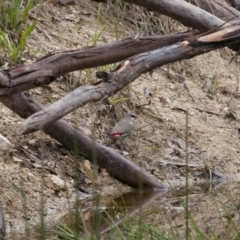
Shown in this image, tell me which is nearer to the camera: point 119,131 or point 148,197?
point 148,197

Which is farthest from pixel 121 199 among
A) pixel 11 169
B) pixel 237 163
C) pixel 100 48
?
pixel 237 163

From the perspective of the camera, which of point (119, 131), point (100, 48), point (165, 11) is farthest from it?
point (119, 131)

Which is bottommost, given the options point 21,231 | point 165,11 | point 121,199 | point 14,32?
point 21,231

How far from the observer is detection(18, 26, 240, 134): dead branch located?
339cm

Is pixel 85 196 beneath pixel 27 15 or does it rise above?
beneath

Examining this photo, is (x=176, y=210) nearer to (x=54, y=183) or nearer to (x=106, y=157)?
(x=106, y=157)

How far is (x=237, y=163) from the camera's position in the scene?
231 inches

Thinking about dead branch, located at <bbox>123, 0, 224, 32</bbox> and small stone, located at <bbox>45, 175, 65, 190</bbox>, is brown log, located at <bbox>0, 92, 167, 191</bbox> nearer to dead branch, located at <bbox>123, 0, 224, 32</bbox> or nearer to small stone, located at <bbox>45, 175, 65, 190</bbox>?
small stone, located at <bbox>45, 175, 65, 190</bbox>

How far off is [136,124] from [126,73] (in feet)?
6.42

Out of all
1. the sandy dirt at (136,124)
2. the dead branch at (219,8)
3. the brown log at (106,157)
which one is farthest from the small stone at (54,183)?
the dead branch at (219,8)

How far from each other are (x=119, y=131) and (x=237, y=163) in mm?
982

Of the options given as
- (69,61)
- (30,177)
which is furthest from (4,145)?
(69,61)

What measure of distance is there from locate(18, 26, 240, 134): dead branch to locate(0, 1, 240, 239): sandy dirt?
0.80 metres

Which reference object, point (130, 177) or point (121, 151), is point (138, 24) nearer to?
point (121, 151)
